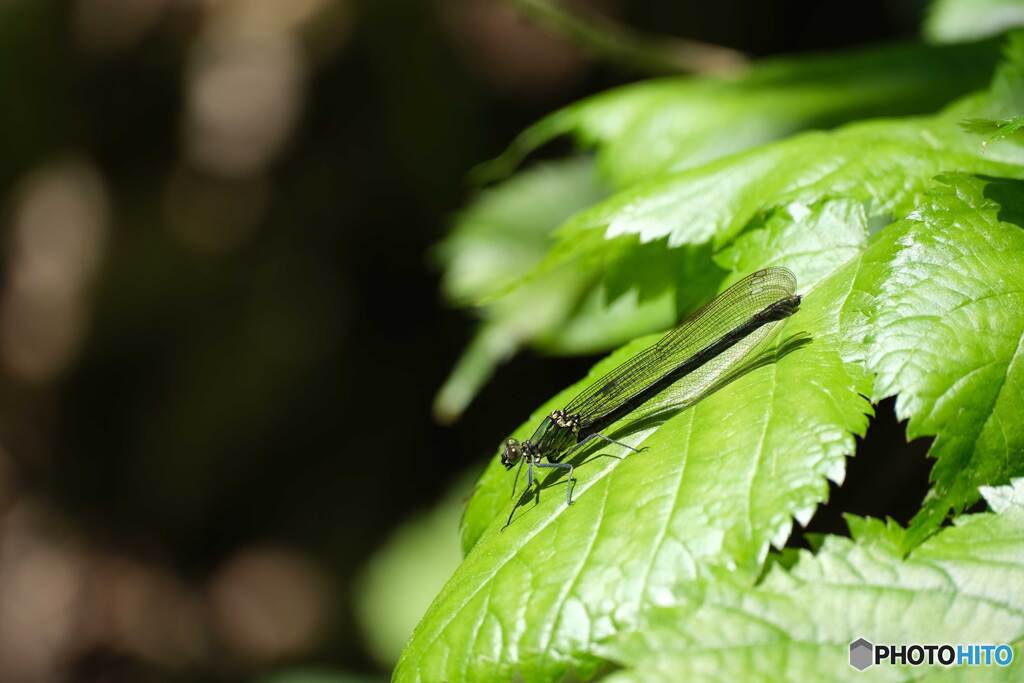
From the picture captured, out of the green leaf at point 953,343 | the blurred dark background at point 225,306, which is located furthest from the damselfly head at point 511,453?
the blurred dark background at point 225,306

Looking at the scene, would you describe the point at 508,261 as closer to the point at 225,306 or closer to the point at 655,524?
the point at 655,524

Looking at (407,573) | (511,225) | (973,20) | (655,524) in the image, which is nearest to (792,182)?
(655,524)

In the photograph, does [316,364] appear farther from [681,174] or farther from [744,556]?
[744,556]

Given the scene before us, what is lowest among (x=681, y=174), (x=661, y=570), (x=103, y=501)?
(x=103, y=501)

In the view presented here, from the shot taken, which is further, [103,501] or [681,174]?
[103,501]

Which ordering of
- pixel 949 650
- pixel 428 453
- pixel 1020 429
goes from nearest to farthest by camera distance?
pixel 949 650 < pixel 1020 429 < pixel 428 453

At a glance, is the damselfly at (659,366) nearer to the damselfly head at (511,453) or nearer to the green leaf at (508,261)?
the damselfly head at (511,453)

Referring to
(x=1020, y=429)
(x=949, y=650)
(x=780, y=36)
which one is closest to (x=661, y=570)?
(x=949, y=650)
